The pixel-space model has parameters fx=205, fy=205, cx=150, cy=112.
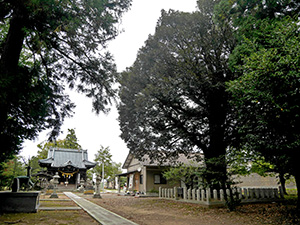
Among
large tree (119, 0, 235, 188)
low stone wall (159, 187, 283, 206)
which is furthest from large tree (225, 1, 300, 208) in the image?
low stone wall (159, 187, 283, 206)

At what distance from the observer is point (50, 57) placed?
9.03m

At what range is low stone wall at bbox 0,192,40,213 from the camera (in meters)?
7.82

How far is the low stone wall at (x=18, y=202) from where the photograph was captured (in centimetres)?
782

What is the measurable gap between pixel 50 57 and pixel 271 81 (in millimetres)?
8685

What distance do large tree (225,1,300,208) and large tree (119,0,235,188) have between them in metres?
3.28

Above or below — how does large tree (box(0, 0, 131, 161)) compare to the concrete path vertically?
above

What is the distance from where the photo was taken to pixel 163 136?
1263 centimetres

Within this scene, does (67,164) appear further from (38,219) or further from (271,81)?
(271,81)

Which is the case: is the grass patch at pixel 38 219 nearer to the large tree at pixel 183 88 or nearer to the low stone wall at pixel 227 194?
the large tree at pixel 183 88

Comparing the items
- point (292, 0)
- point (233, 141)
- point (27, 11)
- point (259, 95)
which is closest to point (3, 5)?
point (27, 11)

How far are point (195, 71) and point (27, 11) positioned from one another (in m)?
7.93

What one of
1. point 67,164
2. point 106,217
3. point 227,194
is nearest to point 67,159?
point 67,164

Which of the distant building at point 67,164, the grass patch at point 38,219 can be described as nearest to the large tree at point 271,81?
the grass patch at point 38,219

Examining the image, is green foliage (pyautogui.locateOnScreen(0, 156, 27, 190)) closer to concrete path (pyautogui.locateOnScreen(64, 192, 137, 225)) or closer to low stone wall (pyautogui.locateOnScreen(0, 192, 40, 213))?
low stone wall (pyautogui.locateOnScreen(0, 192, 40, 213))
